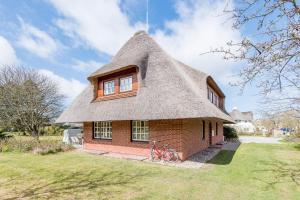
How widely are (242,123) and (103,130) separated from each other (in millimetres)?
44322

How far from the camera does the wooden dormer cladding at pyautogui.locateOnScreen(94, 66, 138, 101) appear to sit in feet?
44.8

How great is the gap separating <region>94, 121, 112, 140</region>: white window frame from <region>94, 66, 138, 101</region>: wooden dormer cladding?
1.81 meters

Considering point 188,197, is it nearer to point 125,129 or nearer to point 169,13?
point 125,129

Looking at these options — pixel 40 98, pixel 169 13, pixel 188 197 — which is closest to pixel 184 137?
pixel 188 197

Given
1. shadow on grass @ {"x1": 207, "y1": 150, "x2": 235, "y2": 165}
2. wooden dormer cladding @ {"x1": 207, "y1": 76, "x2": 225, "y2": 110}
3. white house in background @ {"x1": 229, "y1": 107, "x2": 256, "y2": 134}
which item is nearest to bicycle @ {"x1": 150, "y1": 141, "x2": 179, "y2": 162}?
shadow on grass @ {"x1": 207, "y1": 150, "x2": 235, "y2": 165}

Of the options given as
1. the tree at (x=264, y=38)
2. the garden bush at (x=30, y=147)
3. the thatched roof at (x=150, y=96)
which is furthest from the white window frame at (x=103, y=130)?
the tree at (x=264, y=38)

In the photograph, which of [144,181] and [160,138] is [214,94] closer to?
[160,138]

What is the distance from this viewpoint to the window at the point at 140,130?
1306 cm

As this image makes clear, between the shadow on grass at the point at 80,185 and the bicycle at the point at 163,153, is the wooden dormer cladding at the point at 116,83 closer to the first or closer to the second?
the bicycle at the point at 163,153

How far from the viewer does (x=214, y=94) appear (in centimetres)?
2120

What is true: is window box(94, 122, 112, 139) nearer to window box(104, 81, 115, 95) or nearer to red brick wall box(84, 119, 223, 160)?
red brick wall box(84, 119, 223, 160)

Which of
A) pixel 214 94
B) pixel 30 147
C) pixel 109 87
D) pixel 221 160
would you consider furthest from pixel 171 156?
pixel 214 94

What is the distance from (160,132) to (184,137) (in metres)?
1.36

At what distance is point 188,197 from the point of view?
20.5 ft
